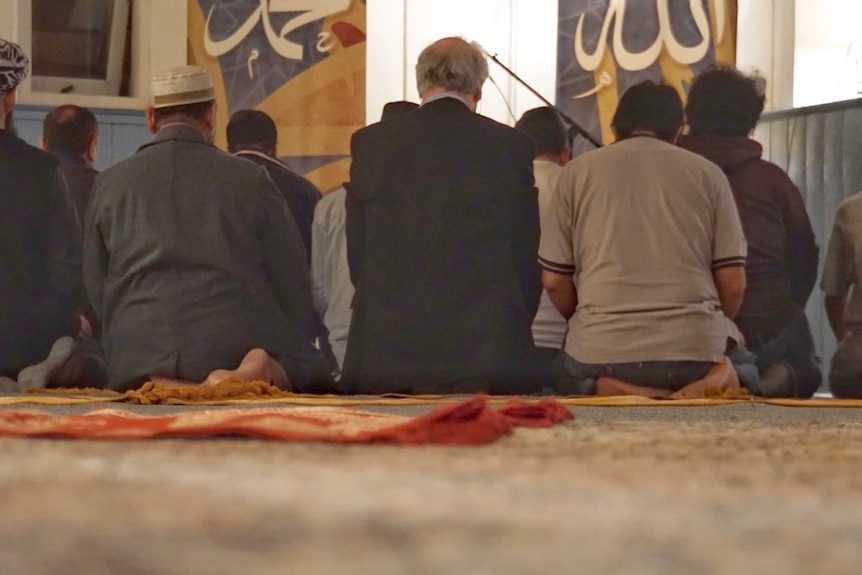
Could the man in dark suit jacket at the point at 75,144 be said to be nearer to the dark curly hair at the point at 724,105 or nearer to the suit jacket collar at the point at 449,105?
the suit jacket collar at the point at 449,105

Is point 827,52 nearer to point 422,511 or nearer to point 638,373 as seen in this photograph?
point 638,373

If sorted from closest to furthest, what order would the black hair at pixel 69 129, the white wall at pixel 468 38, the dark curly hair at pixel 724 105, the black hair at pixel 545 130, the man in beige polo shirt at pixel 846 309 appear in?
the black hair at pixel 545 130
the dark curly hair at pixel 724 105
the man in beige polo shirt at pixel 846 309
the black hair at pixel 69 129
the white wall at pixel 468 38

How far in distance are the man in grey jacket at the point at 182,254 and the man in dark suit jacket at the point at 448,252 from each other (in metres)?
0.23

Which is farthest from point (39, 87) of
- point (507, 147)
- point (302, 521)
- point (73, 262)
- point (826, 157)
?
point (302, 521)

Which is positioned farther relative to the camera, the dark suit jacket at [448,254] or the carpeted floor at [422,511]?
the dark suit jacket at [448,254]

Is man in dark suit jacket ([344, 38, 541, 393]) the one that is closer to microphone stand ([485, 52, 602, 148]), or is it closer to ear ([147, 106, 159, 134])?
ear ([147, 106, 159, 134])

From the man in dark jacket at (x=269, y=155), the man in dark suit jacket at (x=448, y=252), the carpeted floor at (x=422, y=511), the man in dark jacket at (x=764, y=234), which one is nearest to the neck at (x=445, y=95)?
the man in dark suit jacket at (x=448, y=252)

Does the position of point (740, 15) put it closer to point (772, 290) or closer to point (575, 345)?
point (772, 290)

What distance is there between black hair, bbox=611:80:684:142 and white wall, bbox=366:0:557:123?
1002 mm

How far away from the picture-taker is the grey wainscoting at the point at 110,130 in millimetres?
3346

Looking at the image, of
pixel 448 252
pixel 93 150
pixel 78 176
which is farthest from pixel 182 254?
pixel 93 150

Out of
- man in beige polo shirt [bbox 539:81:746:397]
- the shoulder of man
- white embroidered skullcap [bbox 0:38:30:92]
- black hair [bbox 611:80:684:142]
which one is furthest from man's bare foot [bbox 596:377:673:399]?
white embroidered skullcap [bbox 0:38:30:92]

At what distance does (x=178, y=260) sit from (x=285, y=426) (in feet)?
5.06

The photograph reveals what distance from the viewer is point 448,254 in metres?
2.72
